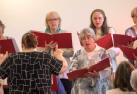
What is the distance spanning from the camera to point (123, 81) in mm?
2969

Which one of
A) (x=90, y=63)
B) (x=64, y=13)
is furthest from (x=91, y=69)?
(x=64, y=13)

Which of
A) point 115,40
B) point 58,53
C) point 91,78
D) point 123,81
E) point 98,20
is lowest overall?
point 91,78

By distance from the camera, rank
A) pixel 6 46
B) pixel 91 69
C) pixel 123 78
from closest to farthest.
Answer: pixel 123 78
pixel 91 69
pixel 6 46

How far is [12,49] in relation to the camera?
4059 millimetres

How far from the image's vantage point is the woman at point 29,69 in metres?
3.28

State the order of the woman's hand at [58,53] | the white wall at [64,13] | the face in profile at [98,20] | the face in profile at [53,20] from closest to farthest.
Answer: the woman's hand at [58,53], the face in profile at [53,20], the face in profile at [98,20], the white wall at [64,13]

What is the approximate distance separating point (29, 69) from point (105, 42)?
1.19 metres

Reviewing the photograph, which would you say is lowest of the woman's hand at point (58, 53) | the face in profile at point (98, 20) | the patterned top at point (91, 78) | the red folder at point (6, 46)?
the patterned top at point (91, 78)

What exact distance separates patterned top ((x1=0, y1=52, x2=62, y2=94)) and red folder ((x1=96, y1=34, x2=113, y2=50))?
96cm

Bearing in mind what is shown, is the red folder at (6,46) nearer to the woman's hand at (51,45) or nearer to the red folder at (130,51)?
the woman's hand at (51,45)

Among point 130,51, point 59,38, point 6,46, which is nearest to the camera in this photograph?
point 130,51

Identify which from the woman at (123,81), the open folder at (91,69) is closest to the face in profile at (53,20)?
the open folder at (91,69)

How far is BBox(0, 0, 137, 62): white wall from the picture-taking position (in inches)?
228

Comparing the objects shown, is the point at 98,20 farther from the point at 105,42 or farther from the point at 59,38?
the point at 59,38
